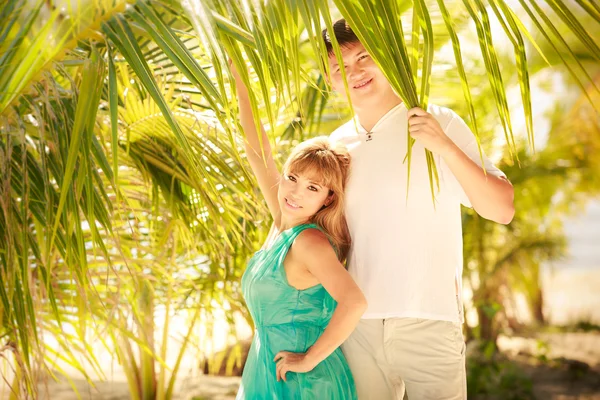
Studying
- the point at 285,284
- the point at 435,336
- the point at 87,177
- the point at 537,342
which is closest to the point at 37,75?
the point at 87,177

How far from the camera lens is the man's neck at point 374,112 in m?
1.89

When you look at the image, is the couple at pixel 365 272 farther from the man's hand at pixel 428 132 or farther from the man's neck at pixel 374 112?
the man's hand at pixel 428 132

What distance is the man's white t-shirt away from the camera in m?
1.74

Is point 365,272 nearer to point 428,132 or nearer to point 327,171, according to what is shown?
point 327,171

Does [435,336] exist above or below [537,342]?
above

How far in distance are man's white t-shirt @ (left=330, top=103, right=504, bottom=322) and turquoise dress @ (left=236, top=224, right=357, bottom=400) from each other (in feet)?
0.43

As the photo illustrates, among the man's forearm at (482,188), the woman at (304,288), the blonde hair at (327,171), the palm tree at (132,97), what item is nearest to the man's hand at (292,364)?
the woman at (304,288)

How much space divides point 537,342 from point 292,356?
617cm

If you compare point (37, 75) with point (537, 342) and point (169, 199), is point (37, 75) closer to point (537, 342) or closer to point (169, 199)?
point (169, 199)

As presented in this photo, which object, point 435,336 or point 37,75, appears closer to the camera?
point 37,75

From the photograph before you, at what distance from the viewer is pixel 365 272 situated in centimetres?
179

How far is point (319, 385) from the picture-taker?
5.53 feet

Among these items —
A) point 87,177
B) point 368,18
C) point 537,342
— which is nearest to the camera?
point 368,18

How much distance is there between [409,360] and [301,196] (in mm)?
483
